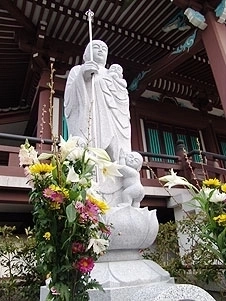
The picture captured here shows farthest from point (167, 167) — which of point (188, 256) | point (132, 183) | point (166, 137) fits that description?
point (132, 183)

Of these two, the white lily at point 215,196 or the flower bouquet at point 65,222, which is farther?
the white lily at point 215,196

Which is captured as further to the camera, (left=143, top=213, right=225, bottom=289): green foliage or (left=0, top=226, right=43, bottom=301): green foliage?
(left=0, top=226, right=43, bottom=301): green foliage

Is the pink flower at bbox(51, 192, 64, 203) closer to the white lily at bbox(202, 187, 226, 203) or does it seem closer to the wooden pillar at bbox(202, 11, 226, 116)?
the white lily at bbox(202, 187, 226, 203)

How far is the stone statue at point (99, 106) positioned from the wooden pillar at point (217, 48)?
2529mm

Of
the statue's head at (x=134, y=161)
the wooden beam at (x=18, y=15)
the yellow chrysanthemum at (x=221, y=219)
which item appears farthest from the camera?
the wooden beam at (x=18, y=15)

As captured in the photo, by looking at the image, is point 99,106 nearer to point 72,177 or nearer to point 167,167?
point 72,177

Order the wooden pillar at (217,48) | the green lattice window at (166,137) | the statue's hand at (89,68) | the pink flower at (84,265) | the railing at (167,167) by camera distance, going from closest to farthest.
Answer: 1. the pink flower at (84,265)
2. the statue's hand at (89,68)
3. the railing at (167,167)
4. the wooden pillar at (217,48)
5. the green lattice window at (166,137)

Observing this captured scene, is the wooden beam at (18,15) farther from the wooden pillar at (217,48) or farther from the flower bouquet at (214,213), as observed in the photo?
the flower bouquet at (214,213)

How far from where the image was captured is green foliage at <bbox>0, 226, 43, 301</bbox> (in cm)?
305

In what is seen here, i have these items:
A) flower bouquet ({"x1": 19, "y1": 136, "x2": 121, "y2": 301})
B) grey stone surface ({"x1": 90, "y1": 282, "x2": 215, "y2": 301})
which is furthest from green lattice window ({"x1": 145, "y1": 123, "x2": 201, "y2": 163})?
flower bouquet ({"x1": 19, "y1": 136, "x2": 121, "y2": 301})

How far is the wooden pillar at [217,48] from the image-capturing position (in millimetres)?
4660

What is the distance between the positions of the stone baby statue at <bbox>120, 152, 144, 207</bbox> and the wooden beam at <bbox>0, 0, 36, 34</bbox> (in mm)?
4737

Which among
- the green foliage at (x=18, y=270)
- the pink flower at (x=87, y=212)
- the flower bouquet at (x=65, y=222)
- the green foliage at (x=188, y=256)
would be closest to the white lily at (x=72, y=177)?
the flower bouquet at (x=65, y=222)

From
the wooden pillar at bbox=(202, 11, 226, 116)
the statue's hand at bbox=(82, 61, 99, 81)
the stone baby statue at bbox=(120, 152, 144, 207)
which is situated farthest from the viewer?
the wooden pillar at bbox=(202, 11, 226, 116)
